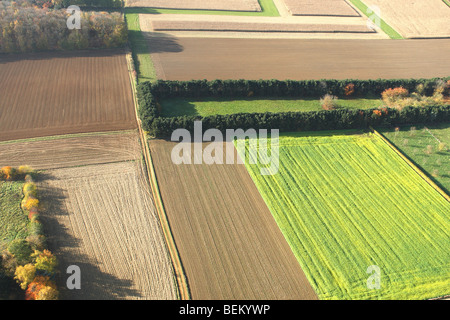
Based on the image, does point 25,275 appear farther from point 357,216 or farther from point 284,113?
point 284,113

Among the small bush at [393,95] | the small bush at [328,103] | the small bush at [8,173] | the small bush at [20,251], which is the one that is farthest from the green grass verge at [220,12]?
the small bush at [20,251]

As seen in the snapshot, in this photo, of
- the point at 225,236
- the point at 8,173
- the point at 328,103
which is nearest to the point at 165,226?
the point at 225,236

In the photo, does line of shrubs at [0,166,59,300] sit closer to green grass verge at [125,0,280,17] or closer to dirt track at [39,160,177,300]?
dirt track at [39,160,177,300]

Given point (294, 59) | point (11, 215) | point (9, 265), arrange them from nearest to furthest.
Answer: point (9, 265) < point (11, 215) < point (294, 59)

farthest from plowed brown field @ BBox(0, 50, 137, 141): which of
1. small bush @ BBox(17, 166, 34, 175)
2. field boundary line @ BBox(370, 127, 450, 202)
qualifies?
field boundary line @ BBox(370, 127, 450, 202)

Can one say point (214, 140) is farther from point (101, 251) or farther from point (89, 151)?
point (101, 251)

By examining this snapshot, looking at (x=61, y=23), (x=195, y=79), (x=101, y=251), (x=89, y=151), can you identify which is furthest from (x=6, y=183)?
(x=61, y=23)

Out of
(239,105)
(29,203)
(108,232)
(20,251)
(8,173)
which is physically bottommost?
(108,232)

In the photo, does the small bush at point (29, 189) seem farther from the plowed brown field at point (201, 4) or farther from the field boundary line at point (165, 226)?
the plowed brown field at point (201, 4)
